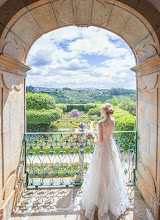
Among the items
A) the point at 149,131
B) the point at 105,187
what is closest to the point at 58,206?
the point at 105,187

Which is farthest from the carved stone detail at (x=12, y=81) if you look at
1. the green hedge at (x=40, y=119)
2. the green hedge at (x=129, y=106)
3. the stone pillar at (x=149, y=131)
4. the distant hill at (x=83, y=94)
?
the distant hill at (x=83, y=94)

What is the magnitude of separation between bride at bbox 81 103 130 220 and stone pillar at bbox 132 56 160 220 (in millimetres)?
481

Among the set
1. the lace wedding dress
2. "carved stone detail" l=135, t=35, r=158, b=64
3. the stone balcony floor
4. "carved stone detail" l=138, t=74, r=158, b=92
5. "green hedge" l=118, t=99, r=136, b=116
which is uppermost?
"carved stone detail" l=135, t=35, r=158, b=64

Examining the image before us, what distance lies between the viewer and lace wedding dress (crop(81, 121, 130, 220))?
2.60 m

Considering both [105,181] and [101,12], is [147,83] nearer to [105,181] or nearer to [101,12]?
[101,12]

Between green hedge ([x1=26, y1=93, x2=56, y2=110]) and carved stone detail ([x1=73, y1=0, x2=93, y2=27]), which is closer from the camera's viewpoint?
carved stone detail ([x1=73, y1=0, x2=93, y2=27])

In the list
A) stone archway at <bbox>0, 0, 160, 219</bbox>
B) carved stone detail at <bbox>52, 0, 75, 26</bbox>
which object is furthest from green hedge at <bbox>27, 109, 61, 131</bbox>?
carved stone detail at <bbox>52, 0, 75, 26</bbox>

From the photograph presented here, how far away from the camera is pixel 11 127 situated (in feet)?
9.38

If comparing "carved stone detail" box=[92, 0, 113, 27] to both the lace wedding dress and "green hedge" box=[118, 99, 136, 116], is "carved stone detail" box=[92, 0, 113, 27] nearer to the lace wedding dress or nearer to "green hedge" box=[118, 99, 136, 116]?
the lace wedding dress

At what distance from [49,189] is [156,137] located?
2.45 meters

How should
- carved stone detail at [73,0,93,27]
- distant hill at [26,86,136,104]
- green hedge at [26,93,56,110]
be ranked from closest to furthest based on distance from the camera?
carved stone detail at [73,0,93,27] < green hedge at [26,93,56,110] < distant hill at [26,86,136,104]

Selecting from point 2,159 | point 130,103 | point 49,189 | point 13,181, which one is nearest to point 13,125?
point 2,159

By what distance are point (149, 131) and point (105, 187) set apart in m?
1.24

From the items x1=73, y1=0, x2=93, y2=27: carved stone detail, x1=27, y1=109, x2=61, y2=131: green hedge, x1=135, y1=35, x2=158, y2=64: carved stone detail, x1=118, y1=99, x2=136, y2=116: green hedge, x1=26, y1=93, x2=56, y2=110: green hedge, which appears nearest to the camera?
x1=135, y1=35, x2=158, y2=64: carved stone detail
